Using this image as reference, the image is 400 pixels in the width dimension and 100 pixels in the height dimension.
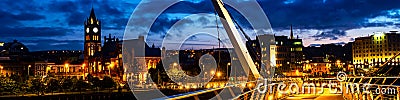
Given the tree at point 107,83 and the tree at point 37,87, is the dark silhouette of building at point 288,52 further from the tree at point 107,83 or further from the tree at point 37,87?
the tree at point 37,87

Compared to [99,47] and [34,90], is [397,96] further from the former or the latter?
[99,47]

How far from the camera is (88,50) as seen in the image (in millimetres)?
121000

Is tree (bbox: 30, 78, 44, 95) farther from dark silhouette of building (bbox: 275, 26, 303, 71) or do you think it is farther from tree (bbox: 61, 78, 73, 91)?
dark silhouette of building (bbox: 275, 26, 303, 71)

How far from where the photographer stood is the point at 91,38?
12425cm

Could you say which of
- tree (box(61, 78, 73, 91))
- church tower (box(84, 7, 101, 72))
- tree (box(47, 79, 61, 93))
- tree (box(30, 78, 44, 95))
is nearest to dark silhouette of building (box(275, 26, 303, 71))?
church tower (box(84, 7, 101, 72))

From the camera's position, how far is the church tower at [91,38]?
12100cm

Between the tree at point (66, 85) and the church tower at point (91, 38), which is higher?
the church tower at point (91, 38)

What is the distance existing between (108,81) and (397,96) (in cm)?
6545

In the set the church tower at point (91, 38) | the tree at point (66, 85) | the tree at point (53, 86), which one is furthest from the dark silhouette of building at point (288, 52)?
the tree at point (53, 86)

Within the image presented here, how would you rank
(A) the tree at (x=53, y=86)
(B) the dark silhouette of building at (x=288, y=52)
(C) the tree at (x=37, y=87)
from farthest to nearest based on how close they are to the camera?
1. (B) the dark silhouette of building at (x=288, y=52)
2. (A) the tree at (x=53, y=86)
3. (C) the tree at (x=37, y=87)

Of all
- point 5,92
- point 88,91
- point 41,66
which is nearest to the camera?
point 5,92

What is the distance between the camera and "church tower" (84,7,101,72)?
397 feet

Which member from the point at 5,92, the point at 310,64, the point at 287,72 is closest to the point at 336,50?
the point at 310,64

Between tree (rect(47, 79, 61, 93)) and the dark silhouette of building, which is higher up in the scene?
the dark silhouette of building
